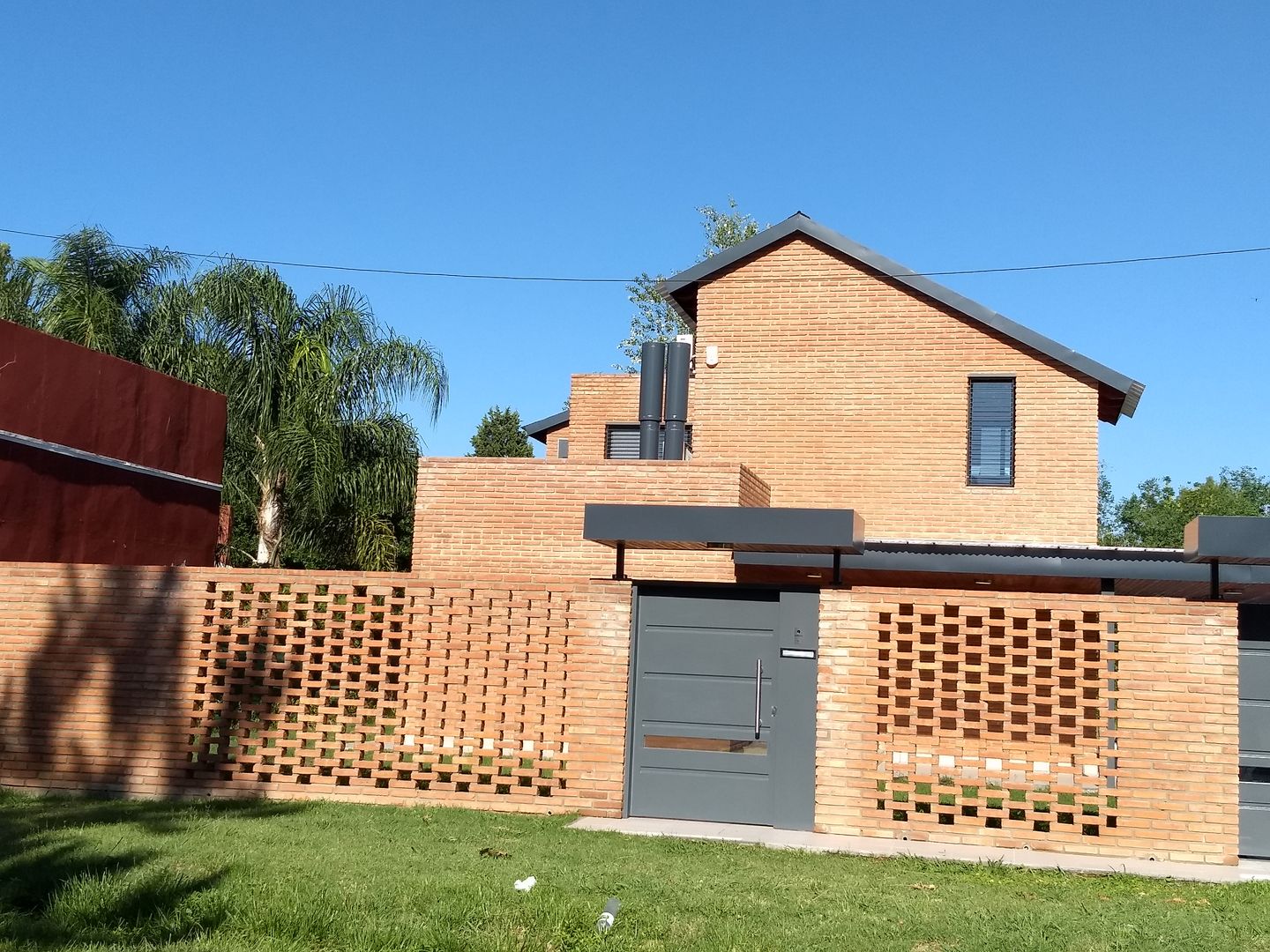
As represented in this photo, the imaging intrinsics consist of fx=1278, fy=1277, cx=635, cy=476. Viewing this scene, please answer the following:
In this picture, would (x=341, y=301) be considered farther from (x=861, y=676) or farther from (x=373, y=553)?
(x=861, y=676)

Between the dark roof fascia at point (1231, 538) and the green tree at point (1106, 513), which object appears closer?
the dark roof fascia at point (1231, 538)

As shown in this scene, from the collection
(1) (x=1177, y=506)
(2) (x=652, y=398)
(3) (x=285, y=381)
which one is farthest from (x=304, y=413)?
(1) (x=1177, y=506)

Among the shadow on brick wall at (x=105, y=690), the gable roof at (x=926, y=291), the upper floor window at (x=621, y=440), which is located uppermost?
the gable roof at (x=926, y=291)

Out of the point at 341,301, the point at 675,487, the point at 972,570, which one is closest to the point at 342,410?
the point at 341,301

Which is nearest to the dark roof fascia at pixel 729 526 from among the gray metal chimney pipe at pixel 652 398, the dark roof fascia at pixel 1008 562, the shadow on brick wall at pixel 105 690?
the dark roof fascia at pixel 1008 562

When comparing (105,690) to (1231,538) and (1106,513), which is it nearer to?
(1231,538)

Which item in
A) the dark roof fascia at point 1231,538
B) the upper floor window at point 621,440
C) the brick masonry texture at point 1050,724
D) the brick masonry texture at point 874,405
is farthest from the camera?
the upper floor window at point 621,440

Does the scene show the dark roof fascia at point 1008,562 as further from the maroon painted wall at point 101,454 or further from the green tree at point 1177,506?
the green tree at point 1177,506

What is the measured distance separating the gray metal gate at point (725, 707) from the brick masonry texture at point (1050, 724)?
0.86ft

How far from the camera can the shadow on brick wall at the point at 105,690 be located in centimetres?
1255

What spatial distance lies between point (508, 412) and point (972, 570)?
4528 centimetres

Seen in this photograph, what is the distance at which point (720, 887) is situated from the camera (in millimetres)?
8547

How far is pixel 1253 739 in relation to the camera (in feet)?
36.1

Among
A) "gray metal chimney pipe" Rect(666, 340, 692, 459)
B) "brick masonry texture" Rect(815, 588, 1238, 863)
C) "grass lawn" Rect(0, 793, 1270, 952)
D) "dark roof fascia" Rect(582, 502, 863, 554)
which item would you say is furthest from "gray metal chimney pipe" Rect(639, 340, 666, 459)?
"grass lawn" Rect(0, 793, 1270, 952)
